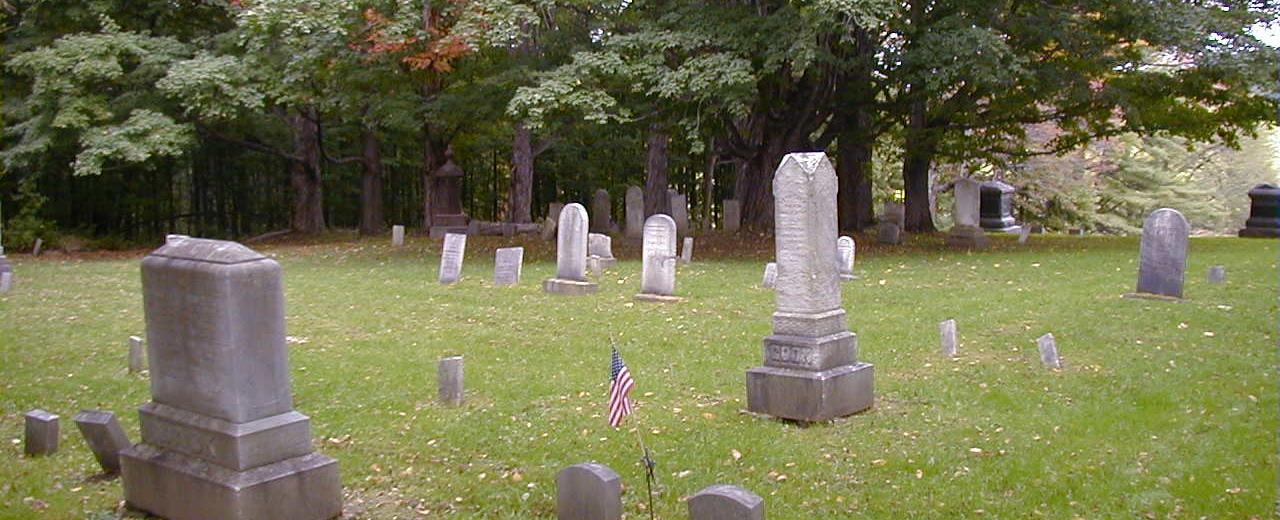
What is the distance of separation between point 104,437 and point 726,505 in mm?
4240

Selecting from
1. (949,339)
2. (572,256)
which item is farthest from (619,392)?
(572,256)

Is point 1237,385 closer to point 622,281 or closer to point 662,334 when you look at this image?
point 662,334

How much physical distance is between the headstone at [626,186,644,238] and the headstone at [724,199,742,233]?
152 inches

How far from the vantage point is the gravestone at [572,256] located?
1556cm

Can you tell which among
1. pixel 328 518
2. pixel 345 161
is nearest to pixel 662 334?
pixel 328 518

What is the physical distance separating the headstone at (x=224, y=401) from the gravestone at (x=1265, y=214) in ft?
82.1

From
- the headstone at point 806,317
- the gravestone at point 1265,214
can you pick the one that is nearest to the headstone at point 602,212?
the gravestone at point 1265,214

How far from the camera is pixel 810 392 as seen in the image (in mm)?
8109

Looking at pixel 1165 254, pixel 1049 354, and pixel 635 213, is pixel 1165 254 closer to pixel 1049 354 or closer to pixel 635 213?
pixel 1049 354

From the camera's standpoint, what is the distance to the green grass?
21.3ft

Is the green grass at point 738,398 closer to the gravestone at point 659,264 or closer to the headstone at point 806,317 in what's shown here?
the headstone at point 806,317

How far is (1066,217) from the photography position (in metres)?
37.3

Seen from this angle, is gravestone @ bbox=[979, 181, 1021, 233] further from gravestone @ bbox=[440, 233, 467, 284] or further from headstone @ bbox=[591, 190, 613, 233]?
gravestone @ bbox=[440, 233, 467, 284]

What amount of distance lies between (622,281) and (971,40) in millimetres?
7503
